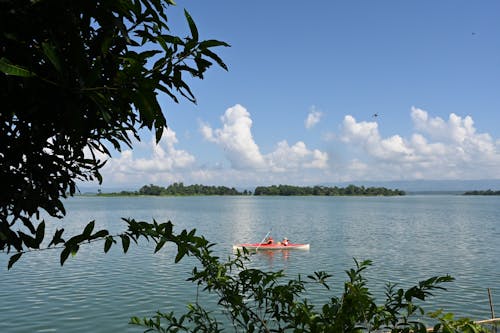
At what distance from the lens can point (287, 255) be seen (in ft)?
119

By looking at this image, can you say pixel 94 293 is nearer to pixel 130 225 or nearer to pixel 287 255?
pixel 287 255

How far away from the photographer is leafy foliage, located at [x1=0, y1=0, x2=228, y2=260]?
58.7 inches

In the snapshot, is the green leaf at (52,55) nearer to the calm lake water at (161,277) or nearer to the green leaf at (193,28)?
the green leaf at (193,28)

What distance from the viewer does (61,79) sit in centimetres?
144

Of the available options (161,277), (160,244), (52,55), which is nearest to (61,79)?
(52,55)

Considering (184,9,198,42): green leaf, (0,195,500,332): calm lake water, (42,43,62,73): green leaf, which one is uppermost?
(184,9,198,42): green leaf

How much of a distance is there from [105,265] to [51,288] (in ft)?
21.4

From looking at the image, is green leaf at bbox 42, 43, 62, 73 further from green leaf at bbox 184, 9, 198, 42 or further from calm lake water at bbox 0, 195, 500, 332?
calm lake water at bbox 0, 195, 500, 332

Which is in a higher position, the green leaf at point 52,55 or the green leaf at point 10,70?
the green leaf at point 52,55

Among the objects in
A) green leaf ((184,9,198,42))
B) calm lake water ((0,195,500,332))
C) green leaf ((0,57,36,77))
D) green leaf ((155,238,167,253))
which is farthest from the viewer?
calm lake water ((0,195,500,332))

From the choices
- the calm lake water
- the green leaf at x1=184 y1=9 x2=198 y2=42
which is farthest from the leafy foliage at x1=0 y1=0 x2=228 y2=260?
the calm lake water

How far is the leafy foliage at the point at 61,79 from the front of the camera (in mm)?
1491

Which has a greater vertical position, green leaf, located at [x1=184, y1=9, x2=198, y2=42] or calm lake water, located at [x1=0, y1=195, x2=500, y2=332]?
green leaf, located at [x1=184, y1=9, x2=198, y2=42]

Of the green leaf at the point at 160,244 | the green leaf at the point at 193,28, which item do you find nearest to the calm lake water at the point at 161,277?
the green leaf at the point at 160,244
